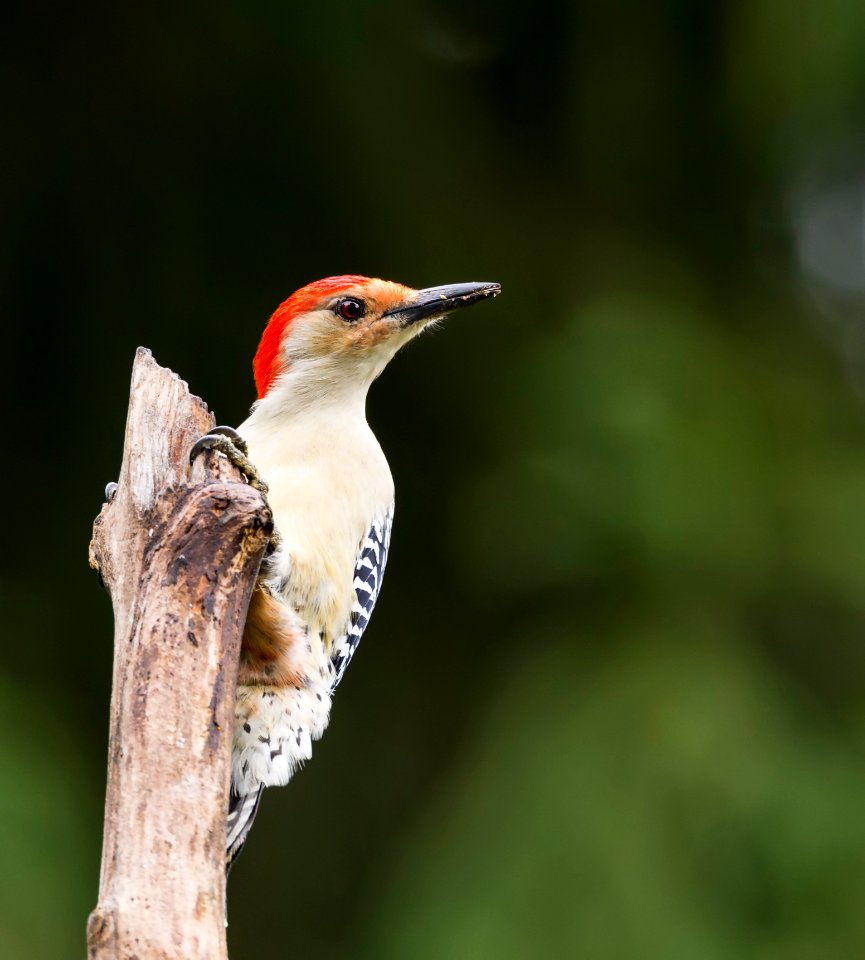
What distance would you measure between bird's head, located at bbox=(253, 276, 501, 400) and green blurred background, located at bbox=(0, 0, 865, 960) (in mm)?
1960

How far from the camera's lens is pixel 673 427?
6.31m

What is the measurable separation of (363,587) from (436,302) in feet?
3.21

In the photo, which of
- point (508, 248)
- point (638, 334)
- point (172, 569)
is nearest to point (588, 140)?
point (508, 248)

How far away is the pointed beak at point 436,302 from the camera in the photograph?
14.5 feet

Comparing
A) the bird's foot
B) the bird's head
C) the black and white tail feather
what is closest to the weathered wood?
the bird's foot

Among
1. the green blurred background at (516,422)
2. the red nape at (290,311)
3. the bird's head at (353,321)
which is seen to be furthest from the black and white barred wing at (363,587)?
the green blurred background at (516,422)

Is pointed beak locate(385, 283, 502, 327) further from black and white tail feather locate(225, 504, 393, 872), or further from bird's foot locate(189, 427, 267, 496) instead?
bird's foot locate(189, 427, 267, 496)

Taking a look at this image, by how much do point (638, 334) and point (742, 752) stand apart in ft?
6.72

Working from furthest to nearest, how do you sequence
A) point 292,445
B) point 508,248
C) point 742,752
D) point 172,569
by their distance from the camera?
point 508,248
point 742,752
point 292,445
point 172,569

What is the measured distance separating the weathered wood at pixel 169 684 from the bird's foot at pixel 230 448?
Answer: 3 centimetres

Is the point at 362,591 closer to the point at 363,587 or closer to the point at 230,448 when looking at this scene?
the point at 363,587

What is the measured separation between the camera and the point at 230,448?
10.6 ft

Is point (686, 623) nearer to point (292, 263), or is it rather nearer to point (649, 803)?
point (649, 803)

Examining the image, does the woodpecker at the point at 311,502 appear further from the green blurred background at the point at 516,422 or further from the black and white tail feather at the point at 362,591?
the green blurred background at the point at 516,422
